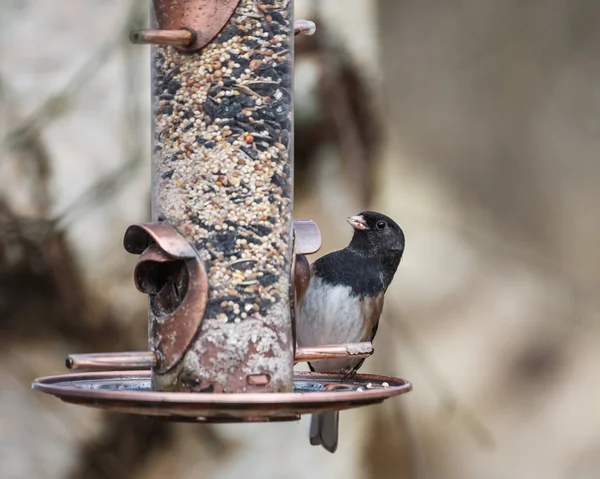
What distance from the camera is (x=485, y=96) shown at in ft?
18.7

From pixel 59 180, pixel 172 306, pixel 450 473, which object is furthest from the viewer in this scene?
pixel 450 473

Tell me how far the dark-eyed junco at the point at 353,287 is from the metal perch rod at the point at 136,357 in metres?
1.25

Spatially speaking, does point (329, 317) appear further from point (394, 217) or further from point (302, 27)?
point (394, 217)

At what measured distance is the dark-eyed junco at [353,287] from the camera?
14.1 feet

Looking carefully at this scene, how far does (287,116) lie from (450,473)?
9.90ft

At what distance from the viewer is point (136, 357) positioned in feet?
9.17

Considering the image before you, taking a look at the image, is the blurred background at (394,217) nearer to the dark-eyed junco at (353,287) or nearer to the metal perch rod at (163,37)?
the dark-eyed junco at (353,287)

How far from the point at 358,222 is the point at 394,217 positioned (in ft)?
4.21

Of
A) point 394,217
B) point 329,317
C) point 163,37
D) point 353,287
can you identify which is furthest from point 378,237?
point 163,37

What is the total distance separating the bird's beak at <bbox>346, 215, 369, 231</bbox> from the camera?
434 cm

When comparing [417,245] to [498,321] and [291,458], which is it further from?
[291,458]

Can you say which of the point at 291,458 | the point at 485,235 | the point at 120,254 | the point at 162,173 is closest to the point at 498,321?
the point at 485,235

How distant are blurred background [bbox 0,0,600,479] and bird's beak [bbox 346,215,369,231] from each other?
1072 mm

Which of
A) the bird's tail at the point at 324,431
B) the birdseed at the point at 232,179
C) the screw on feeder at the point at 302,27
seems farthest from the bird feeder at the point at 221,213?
the bird's tail at the point at 324,431
